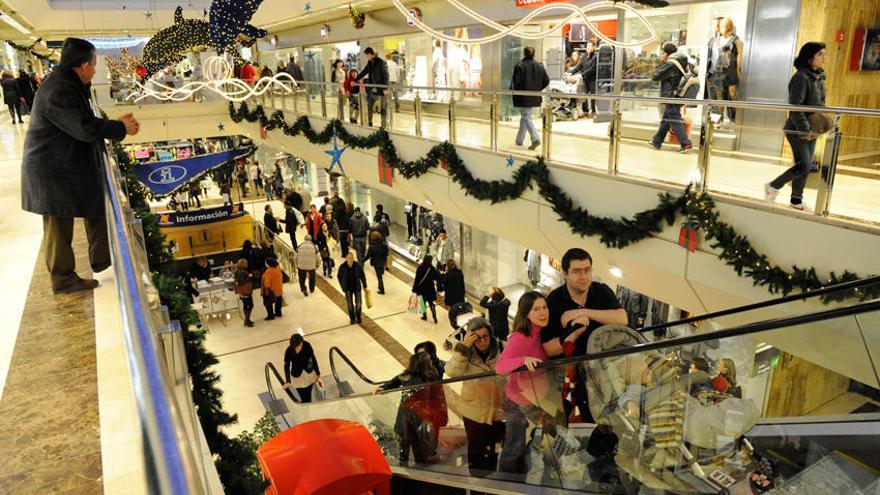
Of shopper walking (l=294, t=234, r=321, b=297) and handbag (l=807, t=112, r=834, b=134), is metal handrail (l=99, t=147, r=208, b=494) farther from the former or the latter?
shopper walking (l=294, t=234, r=321, b=297)

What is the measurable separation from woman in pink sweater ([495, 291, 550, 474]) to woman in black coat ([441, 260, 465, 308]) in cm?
729

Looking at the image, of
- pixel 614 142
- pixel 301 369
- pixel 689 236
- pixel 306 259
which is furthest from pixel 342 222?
pixel 689 236

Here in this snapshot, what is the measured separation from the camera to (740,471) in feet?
9.94

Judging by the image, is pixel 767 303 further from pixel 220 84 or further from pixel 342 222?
pixel 220 84

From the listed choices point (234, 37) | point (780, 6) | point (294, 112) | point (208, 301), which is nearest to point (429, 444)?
point (780, 6)

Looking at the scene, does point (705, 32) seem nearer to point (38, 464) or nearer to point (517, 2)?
point (517, 2)

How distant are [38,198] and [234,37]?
397 inches

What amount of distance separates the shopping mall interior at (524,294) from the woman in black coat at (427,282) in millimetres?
56

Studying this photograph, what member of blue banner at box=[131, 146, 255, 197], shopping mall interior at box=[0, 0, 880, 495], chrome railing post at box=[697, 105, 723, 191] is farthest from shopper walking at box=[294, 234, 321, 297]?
chrome railing post at box=[697, 105, 723, 191]

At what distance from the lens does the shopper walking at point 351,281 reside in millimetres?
12266

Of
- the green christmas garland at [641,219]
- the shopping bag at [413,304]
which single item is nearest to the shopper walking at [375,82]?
the green christmas garland at [641,219]

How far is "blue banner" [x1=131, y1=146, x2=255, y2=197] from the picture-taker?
41.4 feet

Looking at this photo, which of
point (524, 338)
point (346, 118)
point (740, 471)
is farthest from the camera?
point (346, 118)

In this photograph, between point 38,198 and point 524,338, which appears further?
point 524,338
